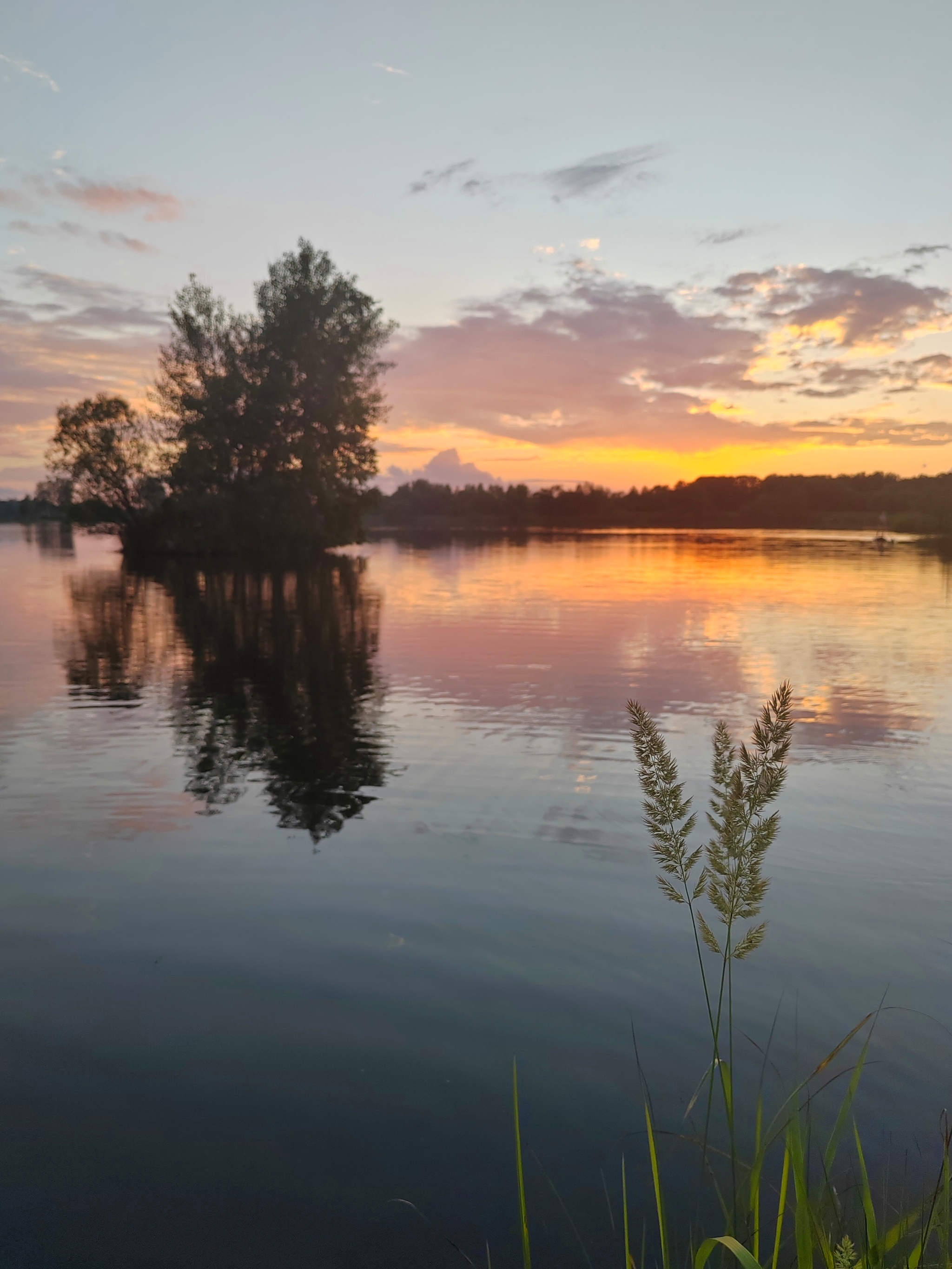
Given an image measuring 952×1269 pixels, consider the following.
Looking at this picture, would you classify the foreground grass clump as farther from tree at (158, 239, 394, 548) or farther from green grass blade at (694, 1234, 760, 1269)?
tree at (158, 239, 394, 548)

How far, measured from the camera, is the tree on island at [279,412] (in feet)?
215

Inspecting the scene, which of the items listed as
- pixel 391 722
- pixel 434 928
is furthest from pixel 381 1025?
pixel 391 722

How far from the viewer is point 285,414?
2591 inches

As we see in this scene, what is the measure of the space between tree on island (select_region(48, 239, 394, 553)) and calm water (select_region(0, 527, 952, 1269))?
4951cm

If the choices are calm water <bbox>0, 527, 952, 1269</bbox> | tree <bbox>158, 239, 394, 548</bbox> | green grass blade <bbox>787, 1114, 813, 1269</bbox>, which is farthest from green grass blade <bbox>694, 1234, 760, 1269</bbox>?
tree <bbox>158, 239, 394, 548</bbox>

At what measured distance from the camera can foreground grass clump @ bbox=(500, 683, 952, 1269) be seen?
8.78ft

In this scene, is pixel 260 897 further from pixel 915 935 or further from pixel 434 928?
pixel 915 935

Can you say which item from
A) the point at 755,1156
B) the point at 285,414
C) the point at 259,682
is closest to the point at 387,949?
the point at 755,1156

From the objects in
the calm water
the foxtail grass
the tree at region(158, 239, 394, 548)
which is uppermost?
the tree at region(158, 239, 394, 548)

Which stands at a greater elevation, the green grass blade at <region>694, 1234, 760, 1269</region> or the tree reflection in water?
the green grass blade at <region>694, 1234, 760, 1269</region>

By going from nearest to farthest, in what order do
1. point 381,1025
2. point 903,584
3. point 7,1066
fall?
1. point 7,1066
2. point 381,1025
3. point 903,584

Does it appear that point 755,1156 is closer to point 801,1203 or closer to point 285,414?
point 801,1203

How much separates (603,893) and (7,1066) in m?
4.62

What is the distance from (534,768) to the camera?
12055 mm
